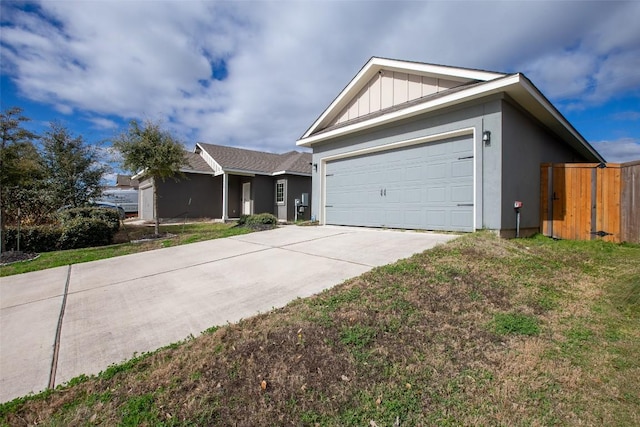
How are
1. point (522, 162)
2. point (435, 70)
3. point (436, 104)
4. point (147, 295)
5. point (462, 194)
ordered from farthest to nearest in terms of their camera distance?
point (435, 70)
point (522, 162)
point (436, 104)
point (462, 194)
point (147, 295)

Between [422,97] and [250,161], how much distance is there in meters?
11.4

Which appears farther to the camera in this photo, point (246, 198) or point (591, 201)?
point (246, 198)

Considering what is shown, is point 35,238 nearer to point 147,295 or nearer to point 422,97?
point 147,295

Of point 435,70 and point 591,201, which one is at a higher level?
point 435,70

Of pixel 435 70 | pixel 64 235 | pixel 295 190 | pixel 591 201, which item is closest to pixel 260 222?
pixel 64 235

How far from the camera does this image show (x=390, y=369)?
2.14 m

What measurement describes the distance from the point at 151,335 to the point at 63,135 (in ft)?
45.5

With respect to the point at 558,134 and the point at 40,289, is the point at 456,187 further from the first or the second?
the point at 40,289

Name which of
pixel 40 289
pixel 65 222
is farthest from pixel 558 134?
pixel 65 222

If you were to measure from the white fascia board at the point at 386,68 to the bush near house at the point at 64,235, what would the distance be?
7.07 metres

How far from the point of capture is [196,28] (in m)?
7.51

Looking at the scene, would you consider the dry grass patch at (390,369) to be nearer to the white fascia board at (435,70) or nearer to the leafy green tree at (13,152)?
the white fascia board at (435,70)

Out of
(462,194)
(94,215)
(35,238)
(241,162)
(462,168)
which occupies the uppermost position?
(241,162)

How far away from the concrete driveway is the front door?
379 inches
